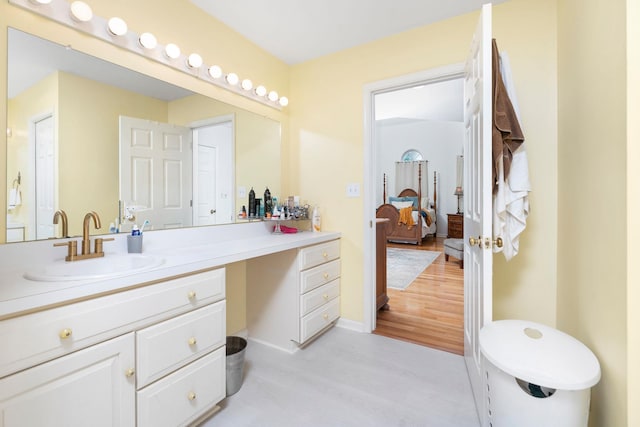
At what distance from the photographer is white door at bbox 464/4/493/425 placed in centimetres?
130

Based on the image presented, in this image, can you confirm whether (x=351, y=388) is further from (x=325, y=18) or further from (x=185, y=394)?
(x=325, y=18)

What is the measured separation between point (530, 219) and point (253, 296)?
6.57 feet

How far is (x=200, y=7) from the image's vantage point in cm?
195

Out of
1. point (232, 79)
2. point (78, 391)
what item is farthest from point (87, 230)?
point (232, 79)

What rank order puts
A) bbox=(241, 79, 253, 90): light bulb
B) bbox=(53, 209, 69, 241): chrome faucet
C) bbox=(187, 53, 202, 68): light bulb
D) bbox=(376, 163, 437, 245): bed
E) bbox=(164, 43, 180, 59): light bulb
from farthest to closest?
bbox=(376, 163, 437, 245): bed, bbox=(241, 79, 253, 90): light bulb, bbox=(187, 53, 202, 68): light bulb, bbox=(164, 43, 180, 59): light bulb, bbox=(53, 209, 69, 241): chrome faucet

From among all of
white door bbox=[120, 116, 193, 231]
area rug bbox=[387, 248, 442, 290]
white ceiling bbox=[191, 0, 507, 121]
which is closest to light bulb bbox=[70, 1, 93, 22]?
white door bbox=[120, 116, 193, 231]

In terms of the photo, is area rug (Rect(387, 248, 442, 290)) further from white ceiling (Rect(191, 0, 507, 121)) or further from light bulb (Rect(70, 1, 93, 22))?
light bulb (Rect(70, 1, 93, 22))

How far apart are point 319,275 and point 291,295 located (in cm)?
29

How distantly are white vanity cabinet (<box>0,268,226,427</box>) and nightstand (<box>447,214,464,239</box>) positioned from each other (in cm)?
566

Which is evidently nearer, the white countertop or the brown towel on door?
the white countertop

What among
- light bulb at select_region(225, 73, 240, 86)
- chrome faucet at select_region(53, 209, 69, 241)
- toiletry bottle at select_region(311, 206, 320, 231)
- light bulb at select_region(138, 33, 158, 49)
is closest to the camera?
chrome faucet at select_region(53, 209, 69, 241)

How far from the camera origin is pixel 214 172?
7.07ft

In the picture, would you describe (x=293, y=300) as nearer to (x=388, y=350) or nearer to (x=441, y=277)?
(x=388, y=350)

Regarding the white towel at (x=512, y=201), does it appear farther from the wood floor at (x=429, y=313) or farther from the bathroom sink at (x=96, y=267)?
the bathroom sink at (x=96, y=267)
